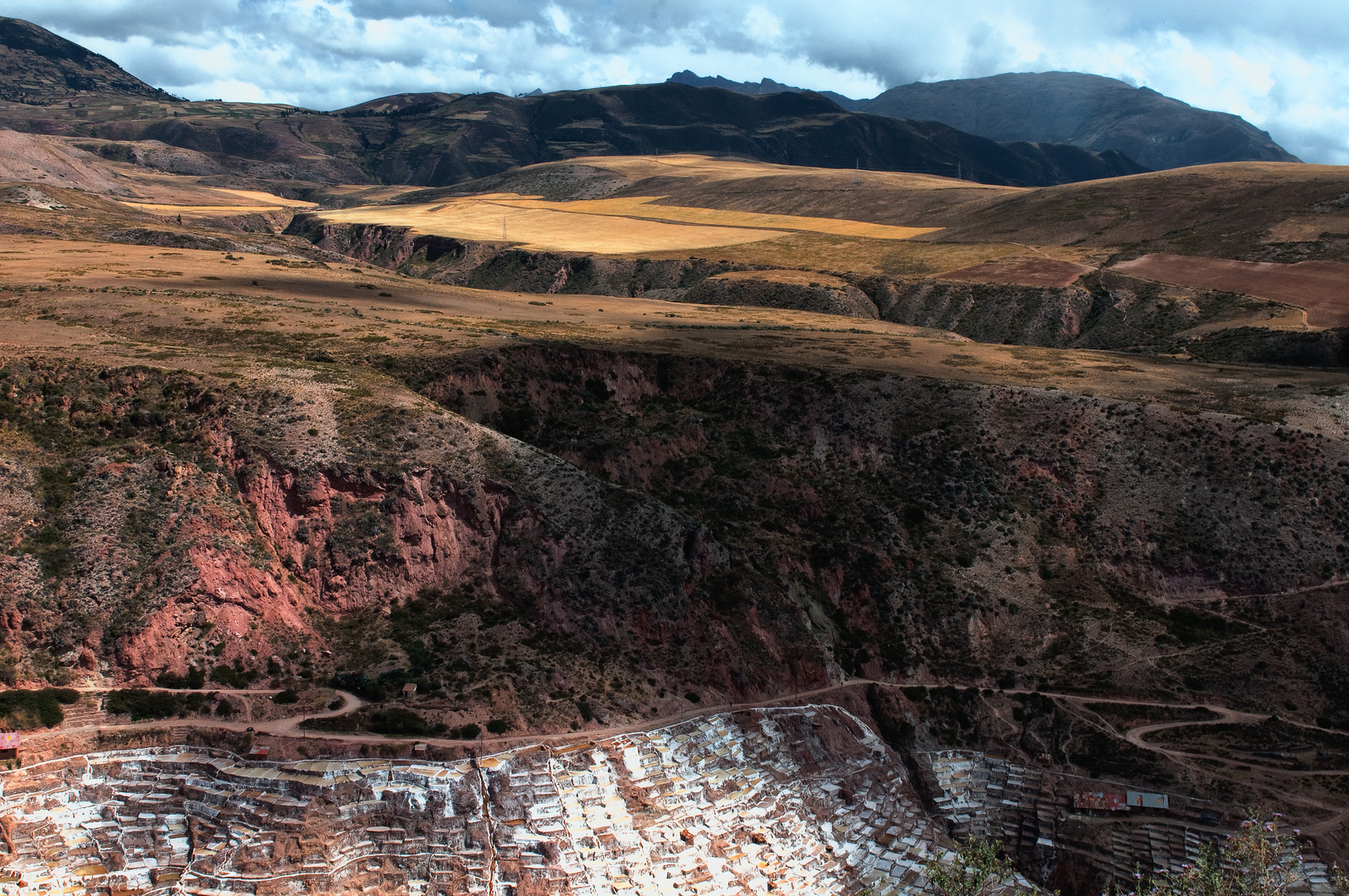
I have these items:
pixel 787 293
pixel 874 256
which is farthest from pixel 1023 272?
pixel 787 293

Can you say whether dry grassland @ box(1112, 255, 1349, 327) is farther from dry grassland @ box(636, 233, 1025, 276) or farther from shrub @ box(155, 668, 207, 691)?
shrub @ box(155, 668, 207, 691)

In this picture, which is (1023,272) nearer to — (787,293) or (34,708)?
(787,293)

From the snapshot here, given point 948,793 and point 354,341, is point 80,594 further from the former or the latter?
point 948,793

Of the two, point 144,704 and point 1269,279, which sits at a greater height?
point 1269,279

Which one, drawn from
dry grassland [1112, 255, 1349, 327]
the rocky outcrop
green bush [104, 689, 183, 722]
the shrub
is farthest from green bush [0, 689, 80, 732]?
dry grassland [1112, 255, 1349, 327]

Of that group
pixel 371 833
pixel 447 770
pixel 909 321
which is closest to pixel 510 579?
pixel 447 770

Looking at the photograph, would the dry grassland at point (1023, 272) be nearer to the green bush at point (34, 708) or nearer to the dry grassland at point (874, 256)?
the dry grassland at point (874, 256)

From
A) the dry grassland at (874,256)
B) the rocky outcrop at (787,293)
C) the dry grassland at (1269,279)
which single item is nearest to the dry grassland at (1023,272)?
the dry grassland at (874,256)

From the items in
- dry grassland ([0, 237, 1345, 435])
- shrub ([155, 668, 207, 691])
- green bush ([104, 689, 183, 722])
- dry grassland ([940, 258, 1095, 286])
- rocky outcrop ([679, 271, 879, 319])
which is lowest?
green bush ([104, 689, 183, 722])
